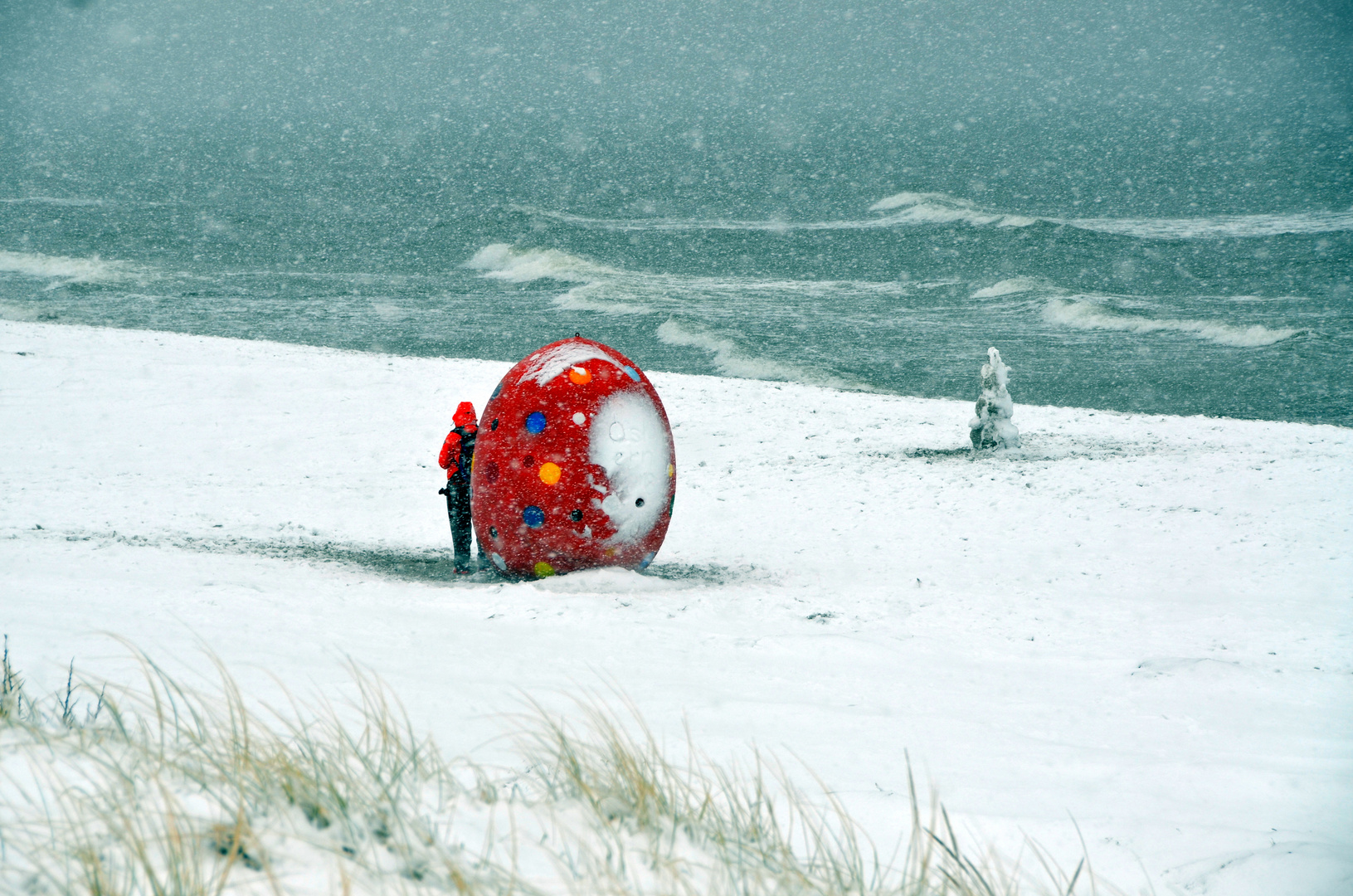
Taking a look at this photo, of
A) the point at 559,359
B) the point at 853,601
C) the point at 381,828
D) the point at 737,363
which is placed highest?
the point at 737,363

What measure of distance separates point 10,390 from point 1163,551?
47.0 feet

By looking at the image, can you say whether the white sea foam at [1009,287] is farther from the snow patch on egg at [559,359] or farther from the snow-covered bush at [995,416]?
the snow patch on egg at [559,359]

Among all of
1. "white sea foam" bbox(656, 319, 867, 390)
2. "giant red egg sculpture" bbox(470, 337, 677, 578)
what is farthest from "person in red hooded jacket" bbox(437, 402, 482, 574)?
"white sea foam" bbox(656, 319, 867, 390)

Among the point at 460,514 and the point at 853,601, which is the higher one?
the point at 460,514

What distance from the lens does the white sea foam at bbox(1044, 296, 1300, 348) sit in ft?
107

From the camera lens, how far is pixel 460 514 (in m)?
7.64

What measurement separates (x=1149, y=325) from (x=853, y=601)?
106 ft

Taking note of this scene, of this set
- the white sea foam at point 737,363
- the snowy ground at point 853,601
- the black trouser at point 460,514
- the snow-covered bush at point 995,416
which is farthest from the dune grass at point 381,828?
the white sea foam at point 737,363

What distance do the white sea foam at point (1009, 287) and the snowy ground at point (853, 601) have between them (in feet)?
95.0

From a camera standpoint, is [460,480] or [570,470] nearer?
[570,470]

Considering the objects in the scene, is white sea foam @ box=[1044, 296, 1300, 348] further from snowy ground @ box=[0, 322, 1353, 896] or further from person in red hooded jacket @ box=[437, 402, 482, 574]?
person in red hooded jacket @ box=[437, 402, 482, 574]

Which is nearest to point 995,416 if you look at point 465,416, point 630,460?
point 630,460

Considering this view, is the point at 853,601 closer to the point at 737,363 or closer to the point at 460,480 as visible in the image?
the point at 460,480

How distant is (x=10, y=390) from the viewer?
553 inches
